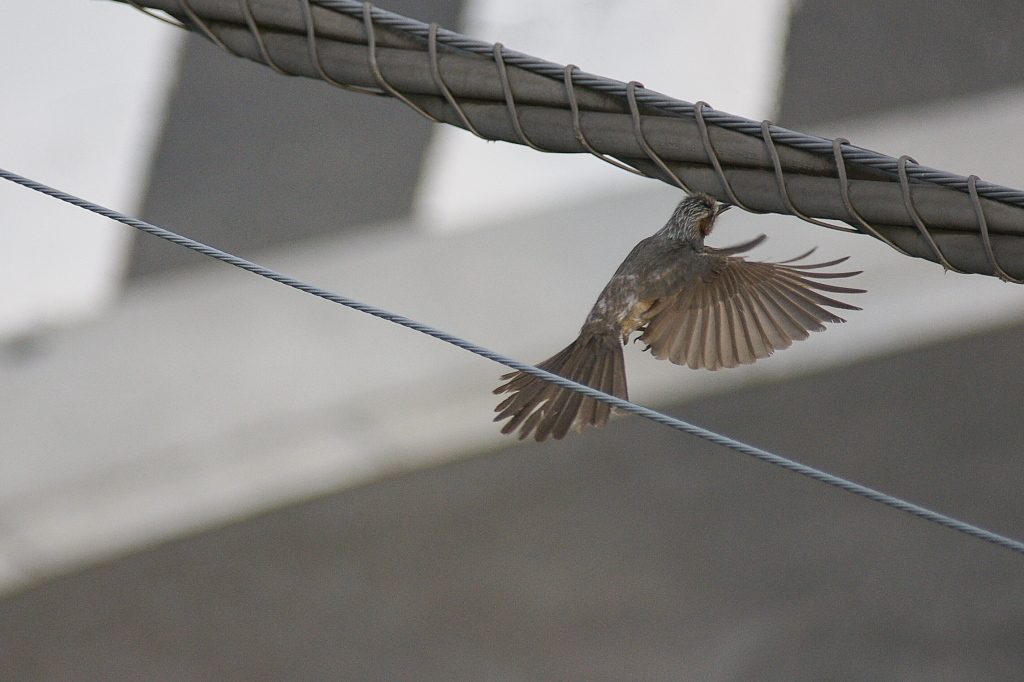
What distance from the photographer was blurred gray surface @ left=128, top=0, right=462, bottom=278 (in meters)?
5.62

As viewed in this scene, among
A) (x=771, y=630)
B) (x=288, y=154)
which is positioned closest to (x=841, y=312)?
Answer: (x=771, y=630)

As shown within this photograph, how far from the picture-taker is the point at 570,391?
77.8 inches

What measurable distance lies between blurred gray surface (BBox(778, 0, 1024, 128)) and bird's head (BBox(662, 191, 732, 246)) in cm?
362

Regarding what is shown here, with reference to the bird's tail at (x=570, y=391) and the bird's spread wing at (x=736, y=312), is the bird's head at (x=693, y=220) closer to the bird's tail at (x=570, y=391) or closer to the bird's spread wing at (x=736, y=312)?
the bird's spread wing at (x=736, y=312)

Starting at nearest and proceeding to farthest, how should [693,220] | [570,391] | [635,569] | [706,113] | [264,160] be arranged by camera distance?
1. [706,113]
2. [693,220]
3. [570,391]
4. [635,569]
5. [264,160]

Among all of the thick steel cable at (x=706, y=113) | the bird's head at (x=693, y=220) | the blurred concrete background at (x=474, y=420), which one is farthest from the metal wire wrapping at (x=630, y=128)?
the blurred concrete background at (x=474, y=420)

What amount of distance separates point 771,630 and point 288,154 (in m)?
3.55

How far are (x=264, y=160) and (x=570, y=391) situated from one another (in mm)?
4169

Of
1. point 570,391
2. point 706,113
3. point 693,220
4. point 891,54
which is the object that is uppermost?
point 891,54

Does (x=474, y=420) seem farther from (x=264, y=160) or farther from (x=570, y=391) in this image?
(x=570, y=391)

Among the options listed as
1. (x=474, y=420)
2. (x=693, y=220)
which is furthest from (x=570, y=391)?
(x=474, y=420)

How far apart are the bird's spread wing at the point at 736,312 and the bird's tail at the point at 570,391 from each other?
0.31ft

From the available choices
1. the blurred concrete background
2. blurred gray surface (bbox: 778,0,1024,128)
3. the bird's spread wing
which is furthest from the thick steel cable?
blurred gray surface (bbox: 778,0,1024,128)

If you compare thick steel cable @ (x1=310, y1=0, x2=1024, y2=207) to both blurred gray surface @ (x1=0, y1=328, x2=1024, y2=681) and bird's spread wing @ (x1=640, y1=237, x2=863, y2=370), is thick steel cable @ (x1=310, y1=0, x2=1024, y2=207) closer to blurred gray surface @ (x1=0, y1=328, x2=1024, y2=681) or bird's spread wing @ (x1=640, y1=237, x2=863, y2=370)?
bird's spread wing @ (x1=640, y1=237, x2=863, y2=370)
